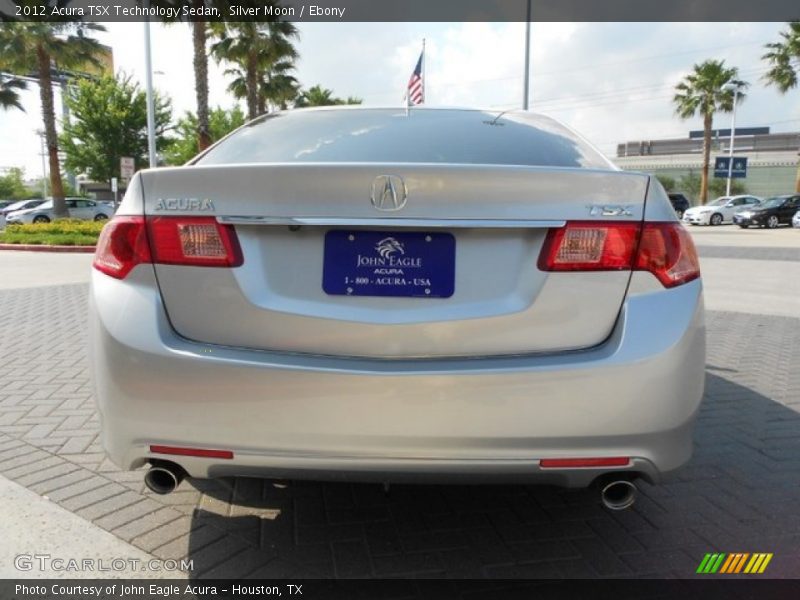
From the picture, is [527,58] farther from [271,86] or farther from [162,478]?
[162,478]

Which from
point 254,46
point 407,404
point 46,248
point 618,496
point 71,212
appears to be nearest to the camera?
point 407,404

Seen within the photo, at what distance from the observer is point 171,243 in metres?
1.99

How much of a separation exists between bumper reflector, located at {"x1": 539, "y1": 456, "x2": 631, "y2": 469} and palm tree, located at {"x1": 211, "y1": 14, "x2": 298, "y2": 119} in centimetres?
2484

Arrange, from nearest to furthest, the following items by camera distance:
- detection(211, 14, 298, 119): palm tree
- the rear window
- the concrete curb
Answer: the rear window < the concrete curb < detection(211, 14, 298, 119): palm tree

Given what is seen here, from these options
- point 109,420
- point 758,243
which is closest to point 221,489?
point 109,420

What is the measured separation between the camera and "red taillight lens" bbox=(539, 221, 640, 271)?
76.4 inches

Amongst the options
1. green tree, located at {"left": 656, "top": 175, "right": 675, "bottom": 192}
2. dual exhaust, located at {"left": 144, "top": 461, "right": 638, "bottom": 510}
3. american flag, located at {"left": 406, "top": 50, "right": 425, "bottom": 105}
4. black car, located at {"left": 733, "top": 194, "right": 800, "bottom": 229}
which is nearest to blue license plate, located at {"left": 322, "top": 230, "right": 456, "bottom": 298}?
dual exhaust, located at {"left": 144, "top": 461, "right": 638, "bottom": 510}

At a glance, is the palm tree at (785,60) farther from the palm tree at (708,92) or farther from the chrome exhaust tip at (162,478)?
the chrome exhaust tip at (162,478)

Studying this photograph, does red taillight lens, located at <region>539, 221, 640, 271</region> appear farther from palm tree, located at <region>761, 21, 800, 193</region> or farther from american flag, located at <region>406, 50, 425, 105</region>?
palm tree, located at <region>761, 21, 800, 193</region>

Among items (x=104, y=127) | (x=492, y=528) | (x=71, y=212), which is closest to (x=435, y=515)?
(x=492, y=528)

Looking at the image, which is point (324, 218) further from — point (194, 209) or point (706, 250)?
point (706, 250)

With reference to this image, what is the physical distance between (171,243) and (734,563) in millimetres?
2307

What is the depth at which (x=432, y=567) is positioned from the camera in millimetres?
2354

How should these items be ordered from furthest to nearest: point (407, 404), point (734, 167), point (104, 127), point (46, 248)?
point (734, 167)
point (104, 127)
point (46, 248)
point (407, 404)
